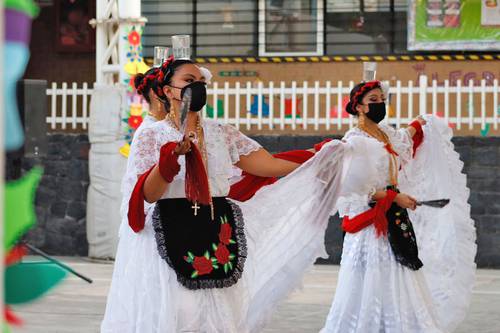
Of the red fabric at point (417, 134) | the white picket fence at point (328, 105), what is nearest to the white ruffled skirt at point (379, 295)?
the red fabric at point (417, 134)

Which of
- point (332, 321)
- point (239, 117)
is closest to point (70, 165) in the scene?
point (239, 117)

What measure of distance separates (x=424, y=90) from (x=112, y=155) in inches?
147

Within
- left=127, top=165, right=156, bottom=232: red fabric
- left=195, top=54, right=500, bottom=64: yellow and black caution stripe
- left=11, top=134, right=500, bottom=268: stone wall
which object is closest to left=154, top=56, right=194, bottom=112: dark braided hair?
left=127, top=165, right=156, bottom=232: red fabric

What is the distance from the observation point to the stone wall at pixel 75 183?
484 inches

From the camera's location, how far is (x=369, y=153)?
6.18 m

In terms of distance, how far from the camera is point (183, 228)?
455 centimetres

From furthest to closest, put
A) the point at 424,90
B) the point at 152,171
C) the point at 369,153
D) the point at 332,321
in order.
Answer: the point at 424,90 → the point at 332,321 → the point at 369,153 → the point at 152,171

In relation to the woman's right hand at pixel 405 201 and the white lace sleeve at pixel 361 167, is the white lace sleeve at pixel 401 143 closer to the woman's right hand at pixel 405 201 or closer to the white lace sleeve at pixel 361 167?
the white lace sleeve at pixel 361 167

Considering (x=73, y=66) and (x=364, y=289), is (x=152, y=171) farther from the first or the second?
(x=73, y=66)

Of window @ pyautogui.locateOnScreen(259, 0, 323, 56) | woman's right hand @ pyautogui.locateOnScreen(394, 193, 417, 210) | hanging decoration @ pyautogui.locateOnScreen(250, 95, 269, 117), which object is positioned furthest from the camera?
window @ pyautogui.locateOnScreen(259, 0, 323, 56)

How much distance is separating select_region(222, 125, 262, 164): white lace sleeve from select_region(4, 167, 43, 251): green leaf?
347 centimetres

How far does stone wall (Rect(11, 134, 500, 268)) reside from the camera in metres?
12.3

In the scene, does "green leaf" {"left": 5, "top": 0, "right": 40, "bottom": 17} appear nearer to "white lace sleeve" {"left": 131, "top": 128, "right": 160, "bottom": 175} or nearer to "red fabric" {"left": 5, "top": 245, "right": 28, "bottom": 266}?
"red fabric" {"left": 5, "top": 245, "right": 28, "bottom": 266}

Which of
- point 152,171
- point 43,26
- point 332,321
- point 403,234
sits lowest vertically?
point 332,321
